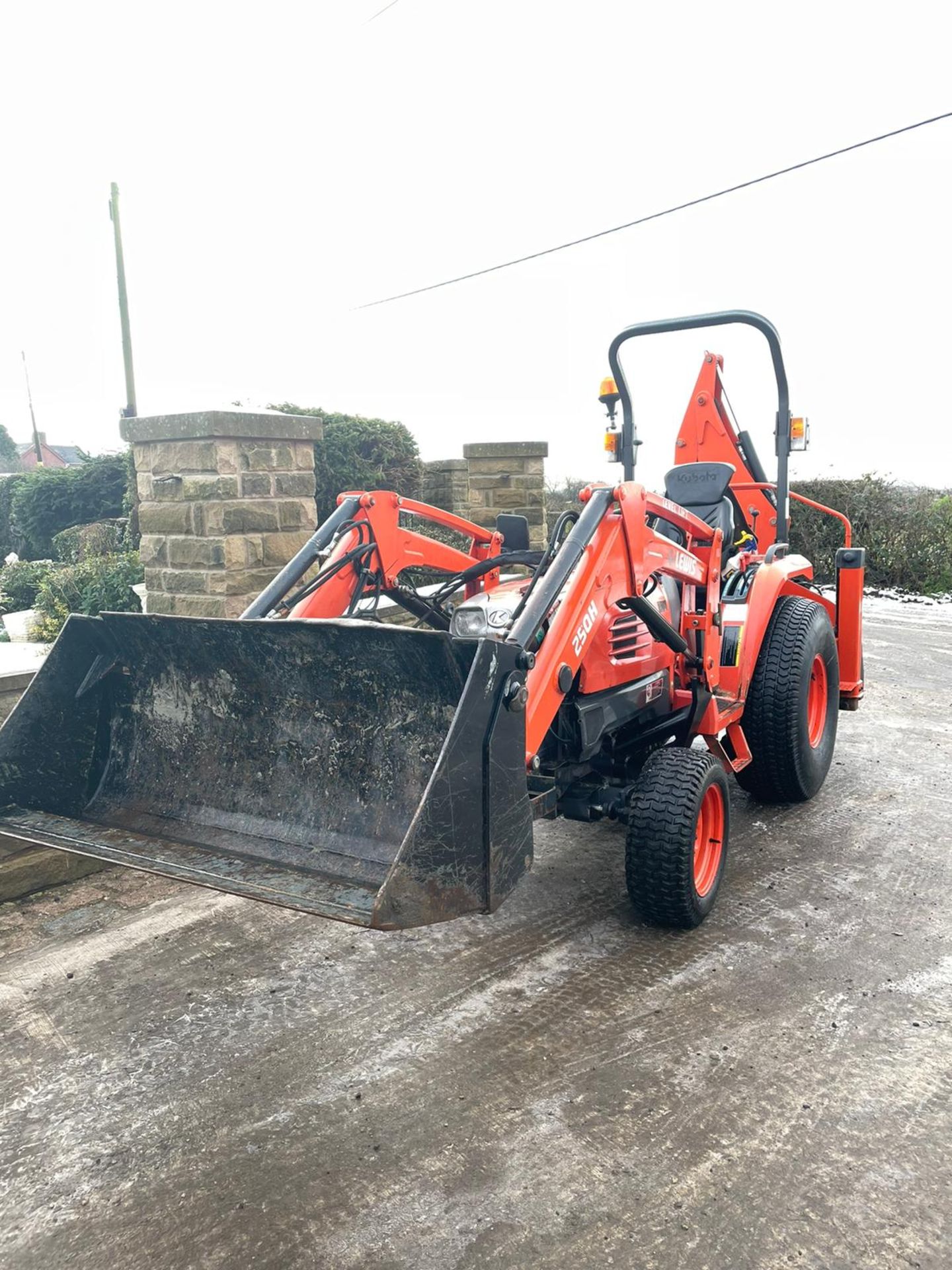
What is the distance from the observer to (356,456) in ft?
36.0

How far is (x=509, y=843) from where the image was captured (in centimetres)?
281

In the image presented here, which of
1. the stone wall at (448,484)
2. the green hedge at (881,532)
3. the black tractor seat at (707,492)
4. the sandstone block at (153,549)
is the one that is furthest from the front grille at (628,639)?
the green hedge at (881,532)

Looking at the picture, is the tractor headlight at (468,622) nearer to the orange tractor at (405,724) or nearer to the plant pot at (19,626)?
the orange tractor at (405,724)

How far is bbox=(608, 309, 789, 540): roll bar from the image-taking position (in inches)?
190

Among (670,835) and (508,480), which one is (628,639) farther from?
(508,480)

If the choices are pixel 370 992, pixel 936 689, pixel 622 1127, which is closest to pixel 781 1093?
pixel 622 1127

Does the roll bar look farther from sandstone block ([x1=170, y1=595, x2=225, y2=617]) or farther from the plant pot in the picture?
the plant pot

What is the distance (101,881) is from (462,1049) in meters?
2.10

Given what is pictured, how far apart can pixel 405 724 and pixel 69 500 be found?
46.8 ft

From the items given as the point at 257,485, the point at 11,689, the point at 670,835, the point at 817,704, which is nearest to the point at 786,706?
the point at 817,704

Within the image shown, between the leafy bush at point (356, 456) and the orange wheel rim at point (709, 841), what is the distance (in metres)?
7.49

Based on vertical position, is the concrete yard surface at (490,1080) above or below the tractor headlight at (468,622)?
below

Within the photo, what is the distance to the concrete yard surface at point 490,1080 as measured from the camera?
7.48 ft

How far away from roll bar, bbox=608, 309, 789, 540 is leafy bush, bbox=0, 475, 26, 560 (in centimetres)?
1472
